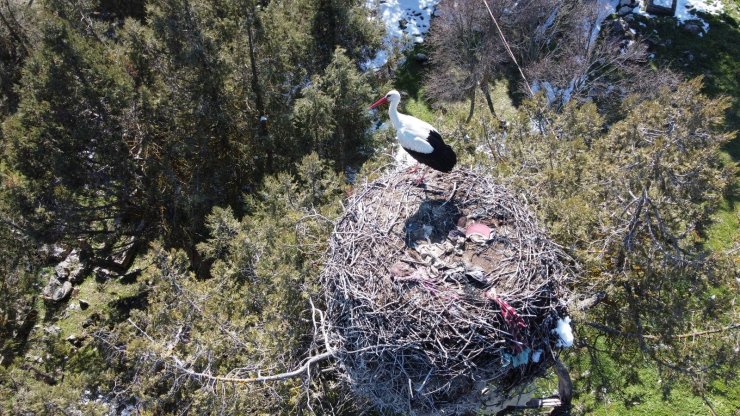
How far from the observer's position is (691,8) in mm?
20406

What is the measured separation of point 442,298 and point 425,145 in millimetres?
2277

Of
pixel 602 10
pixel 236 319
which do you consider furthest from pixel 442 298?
pixel 602 10

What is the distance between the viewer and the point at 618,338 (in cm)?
725

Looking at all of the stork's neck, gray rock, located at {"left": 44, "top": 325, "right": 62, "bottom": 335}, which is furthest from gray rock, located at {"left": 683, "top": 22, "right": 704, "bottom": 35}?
gray rock, located at {"left": 44, "top": 325, "right": 62, "bottom": 335}

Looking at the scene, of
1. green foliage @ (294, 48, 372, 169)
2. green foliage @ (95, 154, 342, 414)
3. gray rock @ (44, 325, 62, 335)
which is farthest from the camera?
gray rock @ (44, 325, 62, 335)

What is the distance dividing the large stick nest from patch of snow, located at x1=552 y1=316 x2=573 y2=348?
0.24 feet

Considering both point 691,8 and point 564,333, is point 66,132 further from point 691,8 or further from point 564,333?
point 691,8

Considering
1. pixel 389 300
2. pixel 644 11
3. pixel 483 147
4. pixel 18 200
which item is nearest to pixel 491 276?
pixel 389 300

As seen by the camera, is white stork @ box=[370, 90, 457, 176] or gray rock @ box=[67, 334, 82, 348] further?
gray rock @ box=[67, 334, 82, 348]

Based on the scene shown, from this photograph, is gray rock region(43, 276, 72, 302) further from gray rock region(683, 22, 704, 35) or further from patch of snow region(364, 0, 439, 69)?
gray rock region(683, 22, 704, 35)

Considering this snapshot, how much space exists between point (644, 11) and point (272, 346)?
20658 millimetres

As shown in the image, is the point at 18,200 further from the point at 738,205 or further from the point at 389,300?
the point at 738,205

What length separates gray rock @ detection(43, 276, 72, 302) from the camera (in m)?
13.5

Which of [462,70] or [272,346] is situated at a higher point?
[272,346]
